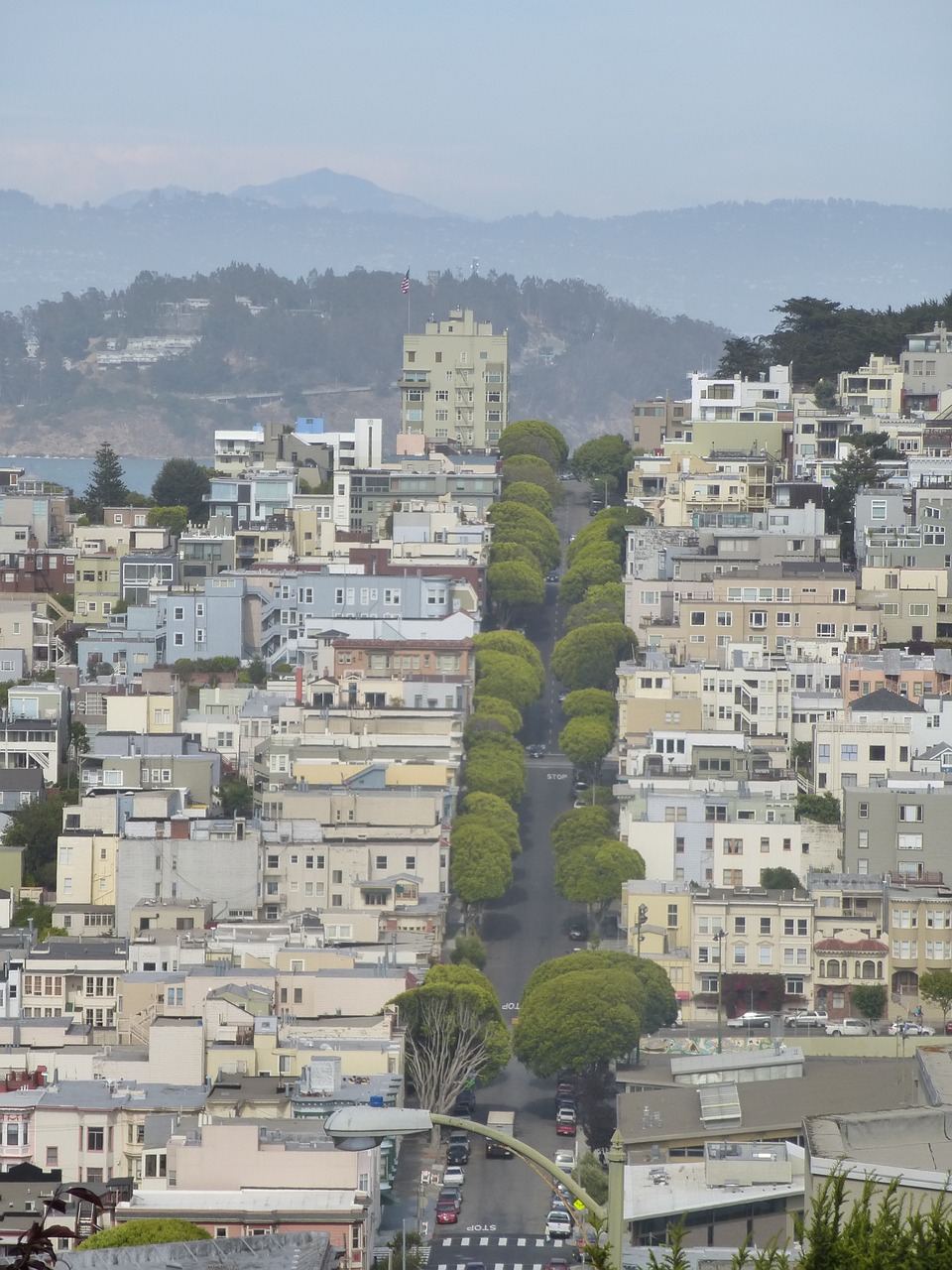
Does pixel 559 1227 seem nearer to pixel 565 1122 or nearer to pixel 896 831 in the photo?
pixel 565 1122

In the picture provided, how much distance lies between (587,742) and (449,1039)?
17485mm

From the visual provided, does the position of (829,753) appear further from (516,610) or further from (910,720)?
(516,610)

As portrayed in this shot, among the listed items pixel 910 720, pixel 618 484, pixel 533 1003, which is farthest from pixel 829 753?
pixel 618 484

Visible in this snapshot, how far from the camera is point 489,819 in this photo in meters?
62.0

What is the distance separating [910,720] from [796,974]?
8.90 m

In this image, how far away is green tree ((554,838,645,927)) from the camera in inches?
2330

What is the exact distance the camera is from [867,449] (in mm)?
86562

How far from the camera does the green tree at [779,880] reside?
195ft

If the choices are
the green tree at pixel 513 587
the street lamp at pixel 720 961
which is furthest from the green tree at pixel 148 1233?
the green tree at pixel 513 587

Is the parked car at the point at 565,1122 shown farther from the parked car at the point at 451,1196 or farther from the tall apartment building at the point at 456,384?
the tall apartment building at the point at 456,384

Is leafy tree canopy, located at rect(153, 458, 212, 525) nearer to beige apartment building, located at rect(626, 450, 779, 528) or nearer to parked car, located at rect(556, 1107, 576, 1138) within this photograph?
beige apartment building, located at rect(626, 450, 779, 528)

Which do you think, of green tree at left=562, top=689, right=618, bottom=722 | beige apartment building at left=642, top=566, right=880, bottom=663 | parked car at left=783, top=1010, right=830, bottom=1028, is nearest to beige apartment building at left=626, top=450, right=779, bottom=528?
beige apartment building at left=642, top=566, right=880, bottom=663

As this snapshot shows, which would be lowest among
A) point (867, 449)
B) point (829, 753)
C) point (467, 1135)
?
point (467, 1135)

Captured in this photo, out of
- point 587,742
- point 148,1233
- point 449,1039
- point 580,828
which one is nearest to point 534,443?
point 587,742
